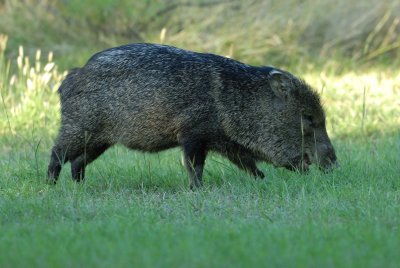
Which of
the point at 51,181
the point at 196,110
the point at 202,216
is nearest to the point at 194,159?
the point at 196,110

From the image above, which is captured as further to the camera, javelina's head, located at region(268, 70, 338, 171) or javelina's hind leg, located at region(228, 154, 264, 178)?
javelina's hind leg, located at region(228, 154, 264, 178)

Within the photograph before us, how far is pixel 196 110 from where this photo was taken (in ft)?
19.2

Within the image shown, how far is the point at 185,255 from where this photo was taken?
3641 mm

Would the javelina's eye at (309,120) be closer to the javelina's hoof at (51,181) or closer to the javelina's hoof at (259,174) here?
the javelina's hoof at (259,174)

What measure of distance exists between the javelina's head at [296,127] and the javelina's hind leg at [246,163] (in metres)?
0.17

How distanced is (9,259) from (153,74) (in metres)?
2.56

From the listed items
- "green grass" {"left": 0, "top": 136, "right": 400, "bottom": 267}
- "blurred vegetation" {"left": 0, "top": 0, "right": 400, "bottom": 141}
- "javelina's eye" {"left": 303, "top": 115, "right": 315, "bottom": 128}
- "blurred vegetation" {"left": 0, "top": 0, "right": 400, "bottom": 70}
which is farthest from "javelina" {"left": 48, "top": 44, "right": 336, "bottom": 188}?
"blurred vegetation" {"left": 0, "top": 0, "right": 400, "bottom": 70}

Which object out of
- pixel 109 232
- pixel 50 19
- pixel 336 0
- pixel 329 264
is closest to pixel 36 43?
pixel 50 19

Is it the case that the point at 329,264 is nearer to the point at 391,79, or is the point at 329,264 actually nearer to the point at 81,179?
the point at 81,179

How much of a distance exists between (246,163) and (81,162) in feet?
3.90

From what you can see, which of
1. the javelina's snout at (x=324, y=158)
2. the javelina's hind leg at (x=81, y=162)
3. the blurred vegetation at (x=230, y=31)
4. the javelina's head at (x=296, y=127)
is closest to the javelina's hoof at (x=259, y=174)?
the javelina's head at (x=296, y=127)

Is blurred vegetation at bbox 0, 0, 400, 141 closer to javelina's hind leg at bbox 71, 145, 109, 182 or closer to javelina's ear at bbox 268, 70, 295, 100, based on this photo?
javelina's ear at bbox 268, 70, 295, 100

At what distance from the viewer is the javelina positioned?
5.89 meters

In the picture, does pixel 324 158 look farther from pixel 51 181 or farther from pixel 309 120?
pixel 51 181
